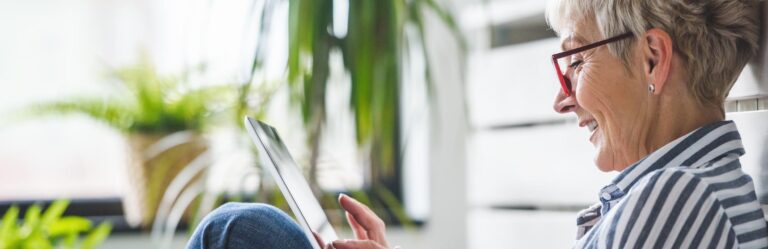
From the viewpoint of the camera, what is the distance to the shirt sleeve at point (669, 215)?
1027 millimetres

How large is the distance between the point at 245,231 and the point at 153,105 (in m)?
1.58

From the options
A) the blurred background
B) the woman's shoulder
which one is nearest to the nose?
the woman's shoulder

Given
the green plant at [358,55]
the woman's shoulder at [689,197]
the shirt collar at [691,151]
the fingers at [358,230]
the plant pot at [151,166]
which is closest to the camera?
the woman's shoulder at [689,197]

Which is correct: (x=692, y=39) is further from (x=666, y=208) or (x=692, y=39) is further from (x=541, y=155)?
(x=541, y=155)

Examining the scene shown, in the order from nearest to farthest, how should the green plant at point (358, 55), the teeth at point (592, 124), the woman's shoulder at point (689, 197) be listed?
the woman's shoulder at point (689, 197) < the teeth at point (592, 124) < the green plant at point (358, 55)

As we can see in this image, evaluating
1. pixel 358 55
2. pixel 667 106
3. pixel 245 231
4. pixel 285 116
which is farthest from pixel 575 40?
pixel 285 116

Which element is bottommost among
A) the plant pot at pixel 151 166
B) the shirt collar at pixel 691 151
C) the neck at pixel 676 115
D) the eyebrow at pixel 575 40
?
the plant pot at pixel 151 166

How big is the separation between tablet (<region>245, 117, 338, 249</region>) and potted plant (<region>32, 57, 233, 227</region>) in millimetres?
1357

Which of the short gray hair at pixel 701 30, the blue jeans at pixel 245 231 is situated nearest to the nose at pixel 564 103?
the short gray hair at pixel 701 30

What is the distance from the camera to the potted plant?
2832 mm

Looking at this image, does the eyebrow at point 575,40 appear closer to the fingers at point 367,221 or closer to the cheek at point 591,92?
the cheek at point 591,92

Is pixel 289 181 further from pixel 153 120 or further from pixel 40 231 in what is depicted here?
pixel 153 120

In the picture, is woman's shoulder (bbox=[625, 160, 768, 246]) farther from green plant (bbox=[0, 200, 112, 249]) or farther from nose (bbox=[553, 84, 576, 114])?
green plant (bbox=[0, 200, 112, 249])

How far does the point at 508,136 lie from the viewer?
2.51 m
